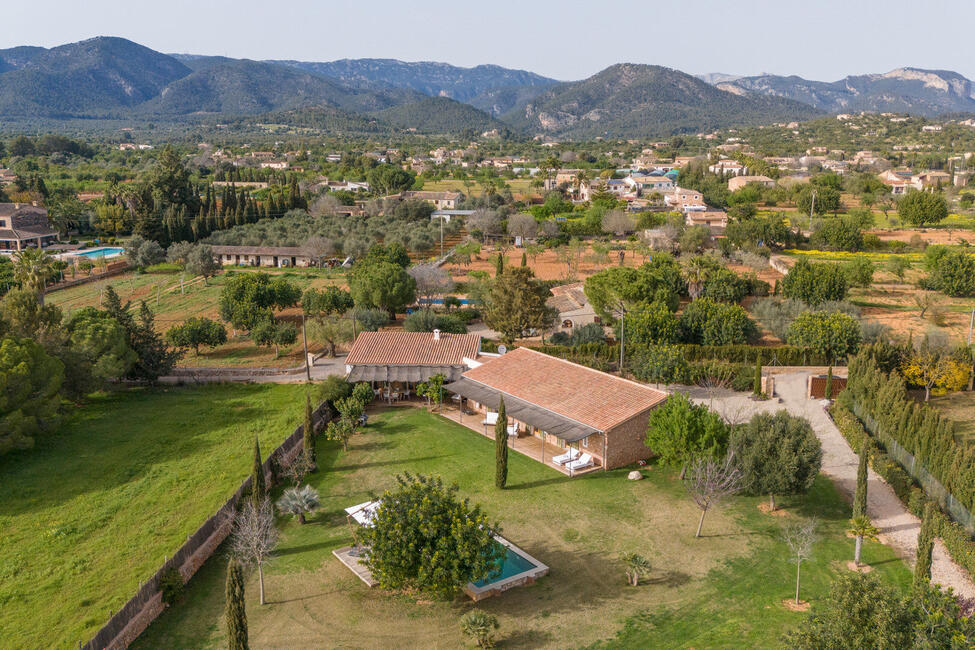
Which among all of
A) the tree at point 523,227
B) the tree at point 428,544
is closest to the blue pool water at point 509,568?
the tree at point 428,544

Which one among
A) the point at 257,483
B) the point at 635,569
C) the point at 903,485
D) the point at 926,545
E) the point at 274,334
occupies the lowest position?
the point at 635,569

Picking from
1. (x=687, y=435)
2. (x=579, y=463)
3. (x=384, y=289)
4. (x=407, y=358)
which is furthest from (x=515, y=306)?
(x=687, y=435)

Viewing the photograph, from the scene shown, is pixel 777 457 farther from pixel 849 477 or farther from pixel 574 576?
pixel 574 576

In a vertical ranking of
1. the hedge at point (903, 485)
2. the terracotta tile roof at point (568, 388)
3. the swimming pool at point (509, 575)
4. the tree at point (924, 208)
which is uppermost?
the tree at point (924, 208)

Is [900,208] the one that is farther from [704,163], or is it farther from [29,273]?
[29,273]

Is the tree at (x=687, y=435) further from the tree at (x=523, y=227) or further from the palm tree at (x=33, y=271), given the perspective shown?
the tree at (x=523, y=227)

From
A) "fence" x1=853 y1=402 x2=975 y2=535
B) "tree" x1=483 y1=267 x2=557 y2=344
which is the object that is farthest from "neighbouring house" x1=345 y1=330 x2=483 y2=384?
"fence" x1=853 y1=402 x2=975 y2=535

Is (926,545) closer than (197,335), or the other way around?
(926,545)
